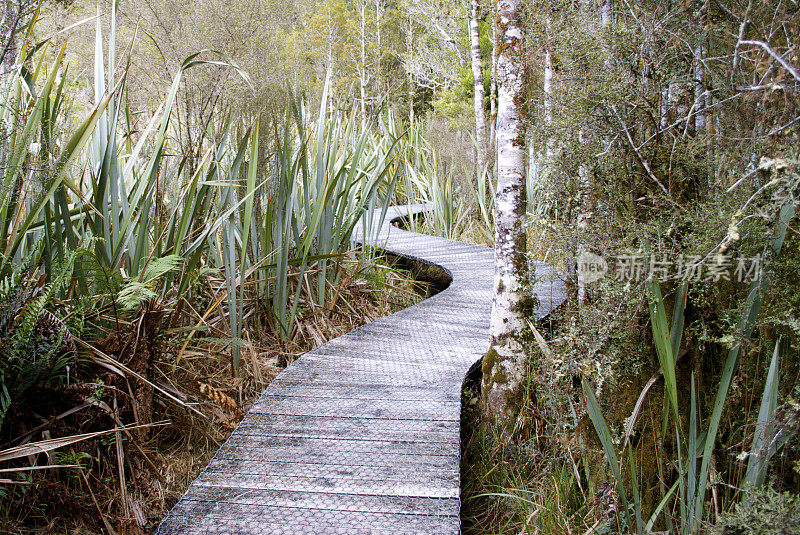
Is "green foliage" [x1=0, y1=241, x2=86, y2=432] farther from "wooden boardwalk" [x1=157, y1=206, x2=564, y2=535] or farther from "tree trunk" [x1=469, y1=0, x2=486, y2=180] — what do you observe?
"tree trunk" [x1=469, y1=0, x2=486, y2=180]

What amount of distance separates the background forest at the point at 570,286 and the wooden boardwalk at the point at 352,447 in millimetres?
267

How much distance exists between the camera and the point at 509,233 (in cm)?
215

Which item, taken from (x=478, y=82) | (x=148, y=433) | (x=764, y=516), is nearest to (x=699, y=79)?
(x=764, y=516)

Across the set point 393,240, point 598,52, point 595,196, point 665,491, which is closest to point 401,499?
point 665,491

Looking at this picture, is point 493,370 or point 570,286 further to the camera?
point 493,370

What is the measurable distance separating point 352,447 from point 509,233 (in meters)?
0.99

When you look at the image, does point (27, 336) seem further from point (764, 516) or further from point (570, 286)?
point (764, 516)

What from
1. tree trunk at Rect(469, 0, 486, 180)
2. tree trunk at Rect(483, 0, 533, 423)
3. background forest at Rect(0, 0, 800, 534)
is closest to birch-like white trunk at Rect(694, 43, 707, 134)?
background forest at Rect(0, 0, 800, 534)

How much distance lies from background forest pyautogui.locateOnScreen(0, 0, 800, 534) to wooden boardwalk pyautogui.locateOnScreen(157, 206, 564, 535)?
0.88 ft

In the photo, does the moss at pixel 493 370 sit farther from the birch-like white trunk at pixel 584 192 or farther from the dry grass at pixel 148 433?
the dry grass at pixel 148 433

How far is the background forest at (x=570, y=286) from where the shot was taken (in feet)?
4.20

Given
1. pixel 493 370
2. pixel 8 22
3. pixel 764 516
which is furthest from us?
pixel 493 370

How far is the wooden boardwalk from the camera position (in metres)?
1.48

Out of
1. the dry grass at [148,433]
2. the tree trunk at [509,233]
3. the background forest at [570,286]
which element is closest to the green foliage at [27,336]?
the background forest at [570,286]
